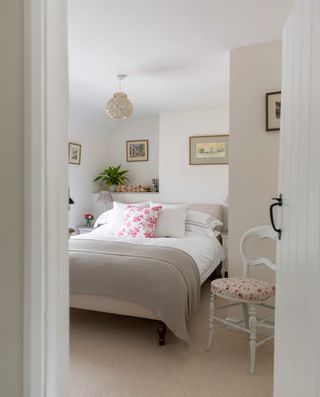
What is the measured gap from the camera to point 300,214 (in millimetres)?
1086

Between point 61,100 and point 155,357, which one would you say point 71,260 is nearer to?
point 155,357

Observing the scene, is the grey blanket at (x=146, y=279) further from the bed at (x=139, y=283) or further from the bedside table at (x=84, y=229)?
the bedside table at (x=84, y=229)

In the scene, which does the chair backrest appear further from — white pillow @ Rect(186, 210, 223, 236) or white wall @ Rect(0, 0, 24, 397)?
white wall @ Rect(0, 0, 24, 397)

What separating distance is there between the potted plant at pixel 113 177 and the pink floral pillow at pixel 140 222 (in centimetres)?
136

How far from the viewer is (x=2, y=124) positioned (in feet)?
2.97

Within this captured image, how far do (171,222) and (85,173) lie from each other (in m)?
1.87

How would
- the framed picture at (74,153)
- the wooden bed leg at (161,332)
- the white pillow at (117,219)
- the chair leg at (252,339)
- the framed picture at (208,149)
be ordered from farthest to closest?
1. the framed picture at (74,153)
2. the framed picture at (208,149)
3. the white pillow at (117,219)
4. the wooden bed leg at (161,332)
5. the chair leg at (252,339)

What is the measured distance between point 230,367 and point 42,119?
1.97 m

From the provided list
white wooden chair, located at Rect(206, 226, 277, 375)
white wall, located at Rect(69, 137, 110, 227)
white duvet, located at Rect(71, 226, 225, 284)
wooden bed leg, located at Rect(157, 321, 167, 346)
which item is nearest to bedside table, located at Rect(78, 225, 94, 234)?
white wall, located at Rect(69, 137, 110, 227)

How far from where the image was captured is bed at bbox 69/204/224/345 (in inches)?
86.1

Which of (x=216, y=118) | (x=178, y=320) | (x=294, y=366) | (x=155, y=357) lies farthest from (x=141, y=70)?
(x=294, y=366)

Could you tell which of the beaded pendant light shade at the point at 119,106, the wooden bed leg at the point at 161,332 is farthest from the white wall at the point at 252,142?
the beaded pendant light shade at the point at 119,106

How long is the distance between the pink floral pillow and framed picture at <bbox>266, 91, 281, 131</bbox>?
1.67m

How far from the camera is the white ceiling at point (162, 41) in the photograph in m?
2.00
